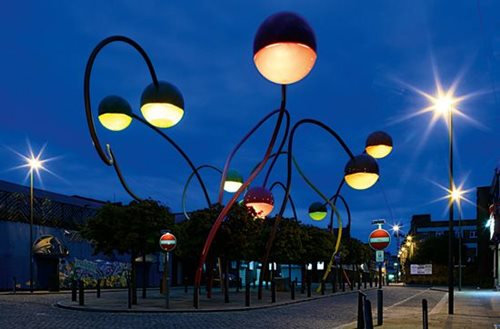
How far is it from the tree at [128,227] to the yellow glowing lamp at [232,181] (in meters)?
8.69

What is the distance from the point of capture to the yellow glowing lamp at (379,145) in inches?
644

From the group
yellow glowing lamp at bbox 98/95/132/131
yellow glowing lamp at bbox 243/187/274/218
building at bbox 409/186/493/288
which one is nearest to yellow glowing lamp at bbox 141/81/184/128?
yellow glowing lamp at bbox 98/95/132/131

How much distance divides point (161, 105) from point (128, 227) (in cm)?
1169

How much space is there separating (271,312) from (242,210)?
6.56 meters

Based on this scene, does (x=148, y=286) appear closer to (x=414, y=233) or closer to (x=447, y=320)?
(x=447, y=320)

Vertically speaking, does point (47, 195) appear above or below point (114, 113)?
below

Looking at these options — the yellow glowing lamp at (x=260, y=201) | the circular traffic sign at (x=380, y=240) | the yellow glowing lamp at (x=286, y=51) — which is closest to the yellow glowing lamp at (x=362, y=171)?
the circular traffic sign at (x=380, y=240)

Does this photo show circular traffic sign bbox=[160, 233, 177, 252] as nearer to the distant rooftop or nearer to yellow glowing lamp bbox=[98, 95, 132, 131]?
→ yellow glowing lamp bbox=[98, 95, 132, 131]

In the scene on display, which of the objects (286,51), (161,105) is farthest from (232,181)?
(286,51)

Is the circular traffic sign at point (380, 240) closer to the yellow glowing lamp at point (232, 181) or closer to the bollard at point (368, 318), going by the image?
the bollard at point (368, 318)

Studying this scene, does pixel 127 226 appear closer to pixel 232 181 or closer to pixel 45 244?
pixel 232 181

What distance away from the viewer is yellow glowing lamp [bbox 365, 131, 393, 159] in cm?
1636

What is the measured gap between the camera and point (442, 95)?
895 inches

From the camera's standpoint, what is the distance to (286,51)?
10.5 m
